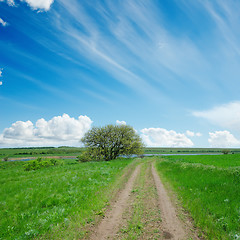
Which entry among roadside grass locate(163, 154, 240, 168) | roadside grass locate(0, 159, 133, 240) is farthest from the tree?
roadside grass locate(0, 159, 133, 240)

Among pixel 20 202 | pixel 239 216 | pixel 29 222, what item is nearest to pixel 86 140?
pixel 20 202

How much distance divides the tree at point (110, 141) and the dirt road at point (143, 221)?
39.8 meters

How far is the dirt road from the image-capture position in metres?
6.71

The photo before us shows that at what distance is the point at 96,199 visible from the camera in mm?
10891

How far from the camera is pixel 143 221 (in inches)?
308

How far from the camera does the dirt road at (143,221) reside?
6711 millimetres

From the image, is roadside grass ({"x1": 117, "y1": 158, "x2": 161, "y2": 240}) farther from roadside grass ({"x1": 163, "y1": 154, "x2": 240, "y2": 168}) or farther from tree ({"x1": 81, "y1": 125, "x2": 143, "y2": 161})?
tree ({"x1": 81, "y1": 125, "x2": 143, "y2": 161})

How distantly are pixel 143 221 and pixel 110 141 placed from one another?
43756mm

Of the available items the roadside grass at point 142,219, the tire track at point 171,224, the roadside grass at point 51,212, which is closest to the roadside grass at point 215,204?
the tire track at point 171,224

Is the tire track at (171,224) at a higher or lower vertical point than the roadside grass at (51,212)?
higher

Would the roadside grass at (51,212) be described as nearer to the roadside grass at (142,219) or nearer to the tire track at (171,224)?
the roadside grass at (142,219)

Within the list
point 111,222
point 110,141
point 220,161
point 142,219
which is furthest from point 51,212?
point 110,141

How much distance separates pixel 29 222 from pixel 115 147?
44706mm

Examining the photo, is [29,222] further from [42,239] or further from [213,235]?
[213,235]
